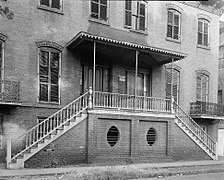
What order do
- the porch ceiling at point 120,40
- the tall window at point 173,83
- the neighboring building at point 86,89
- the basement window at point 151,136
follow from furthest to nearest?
the tall window at point 173,83
the basement window at point 151,136
the porch ceiling at point 120,40
the neighboring building at point 86,89

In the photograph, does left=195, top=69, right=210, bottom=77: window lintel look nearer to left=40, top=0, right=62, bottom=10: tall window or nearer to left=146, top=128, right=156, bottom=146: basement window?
left=146, top=128, right=156, bottom=146: basement window

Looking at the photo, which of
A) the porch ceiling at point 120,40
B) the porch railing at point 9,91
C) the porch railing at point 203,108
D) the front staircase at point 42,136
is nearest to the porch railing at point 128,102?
the front staircase at point 42,136

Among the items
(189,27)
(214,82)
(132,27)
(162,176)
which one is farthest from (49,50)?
(214,82)

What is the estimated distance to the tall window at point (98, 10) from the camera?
695 inches

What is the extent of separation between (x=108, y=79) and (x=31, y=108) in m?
5.14

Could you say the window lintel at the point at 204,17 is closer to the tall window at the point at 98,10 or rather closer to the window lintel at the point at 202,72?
the window lintel at the point at 202,72

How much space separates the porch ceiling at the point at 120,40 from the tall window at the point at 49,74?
106 centimetres

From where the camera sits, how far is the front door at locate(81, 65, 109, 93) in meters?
17.5

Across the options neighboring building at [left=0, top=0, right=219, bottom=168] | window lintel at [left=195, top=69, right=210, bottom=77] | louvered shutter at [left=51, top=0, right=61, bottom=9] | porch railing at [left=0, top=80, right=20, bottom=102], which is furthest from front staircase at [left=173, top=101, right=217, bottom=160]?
porch railing at [left=0, top=80, right=20, bottom=102]

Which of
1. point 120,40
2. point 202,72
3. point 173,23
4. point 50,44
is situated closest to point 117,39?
point 120,40

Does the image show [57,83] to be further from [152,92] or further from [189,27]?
[189,27]

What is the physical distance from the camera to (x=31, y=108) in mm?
15266

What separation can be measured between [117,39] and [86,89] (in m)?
3.39

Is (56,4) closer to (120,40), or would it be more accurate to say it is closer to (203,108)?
(120,40)
